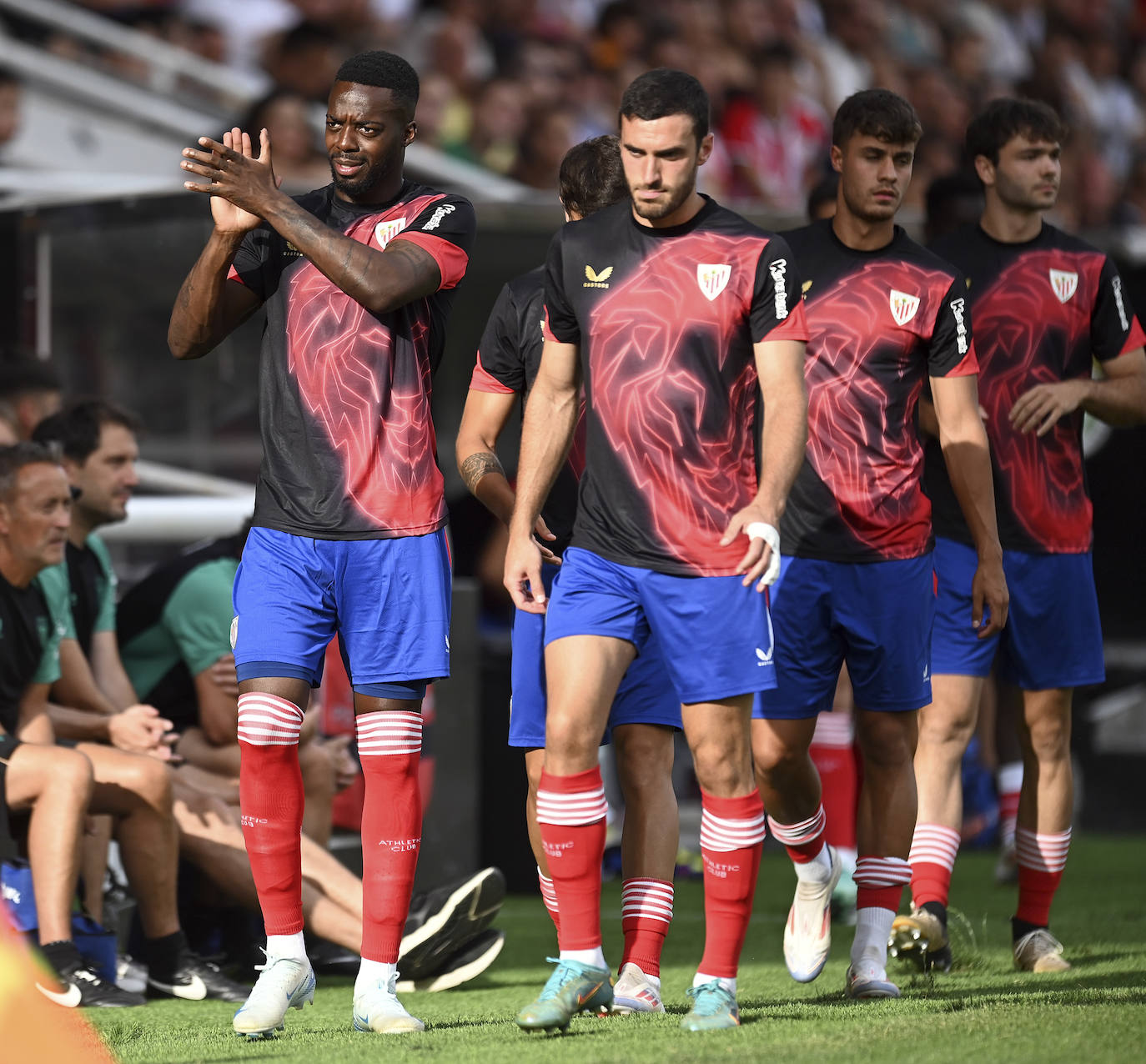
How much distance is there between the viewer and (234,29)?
431 inches

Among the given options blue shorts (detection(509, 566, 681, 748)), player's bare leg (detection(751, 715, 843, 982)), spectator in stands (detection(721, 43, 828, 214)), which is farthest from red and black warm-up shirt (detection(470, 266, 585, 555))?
spectator in stands (detection(721, 43, 828, 214))

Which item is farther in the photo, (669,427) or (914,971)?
(914,971)

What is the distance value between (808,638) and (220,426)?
3.87 meters

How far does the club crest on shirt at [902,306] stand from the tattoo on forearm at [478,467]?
113 centimetres

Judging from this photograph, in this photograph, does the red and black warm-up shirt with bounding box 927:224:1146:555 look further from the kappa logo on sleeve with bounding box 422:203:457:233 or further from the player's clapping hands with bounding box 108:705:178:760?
the player's clapping hands with bounding box 108:705:178:760

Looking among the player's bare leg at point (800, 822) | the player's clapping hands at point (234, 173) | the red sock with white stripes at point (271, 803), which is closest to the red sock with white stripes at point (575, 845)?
the red sock with white stripes at point (271, 803)

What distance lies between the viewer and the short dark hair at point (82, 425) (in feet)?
21.3

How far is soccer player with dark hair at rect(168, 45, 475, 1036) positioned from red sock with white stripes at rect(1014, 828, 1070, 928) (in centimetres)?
204

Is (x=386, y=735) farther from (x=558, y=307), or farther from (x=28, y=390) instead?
(x=28, y=390)

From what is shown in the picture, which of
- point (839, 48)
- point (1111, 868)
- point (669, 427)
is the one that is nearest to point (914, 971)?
point (669, 427)

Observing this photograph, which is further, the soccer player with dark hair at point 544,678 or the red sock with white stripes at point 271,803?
the soccer player with dark hair at point 544,678

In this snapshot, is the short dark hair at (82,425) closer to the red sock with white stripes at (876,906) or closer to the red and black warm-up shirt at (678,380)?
the red and black warm-up shirt at (678,380)

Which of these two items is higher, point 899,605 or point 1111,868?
point 899,605

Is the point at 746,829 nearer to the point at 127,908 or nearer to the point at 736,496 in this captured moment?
the point at 736,496
